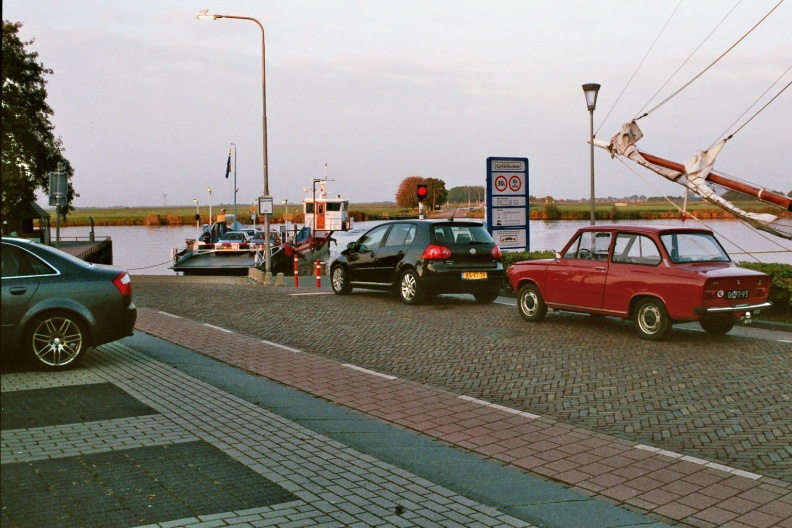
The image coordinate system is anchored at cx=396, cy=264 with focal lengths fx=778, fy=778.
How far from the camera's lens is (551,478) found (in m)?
5.14

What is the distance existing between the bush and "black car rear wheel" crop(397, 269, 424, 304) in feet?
19.9

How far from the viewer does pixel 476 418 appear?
6676 millimetres

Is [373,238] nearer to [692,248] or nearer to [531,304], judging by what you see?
[531,304]

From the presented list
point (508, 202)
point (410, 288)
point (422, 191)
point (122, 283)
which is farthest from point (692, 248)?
point (422, 191)

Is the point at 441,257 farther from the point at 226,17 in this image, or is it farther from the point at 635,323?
the point at 226,17

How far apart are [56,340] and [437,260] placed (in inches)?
317

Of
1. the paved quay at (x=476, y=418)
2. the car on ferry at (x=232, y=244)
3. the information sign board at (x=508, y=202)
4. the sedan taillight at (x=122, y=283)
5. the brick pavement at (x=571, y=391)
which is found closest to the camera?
the paved quay at (x=476, y=418)

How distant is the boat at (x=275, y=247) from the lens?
43812mm

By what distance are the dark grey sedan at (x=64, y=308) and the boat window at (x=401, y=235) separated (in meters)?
7.74

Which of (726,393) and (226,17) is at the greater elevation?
(226,17)

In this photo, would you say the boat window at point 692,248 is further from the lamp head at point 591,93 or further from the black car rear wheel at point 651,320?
the lamp head at point 591,93

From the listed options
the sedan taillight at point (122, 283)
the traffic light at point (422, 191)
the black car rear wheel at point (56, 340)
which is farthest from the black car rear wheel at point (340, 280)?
the black car rear wheel at point (56, 340)

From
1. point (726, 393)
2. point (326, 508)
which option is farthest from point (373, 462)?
point (726, 393)

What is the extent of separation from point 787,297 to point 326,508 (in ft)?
33.9
